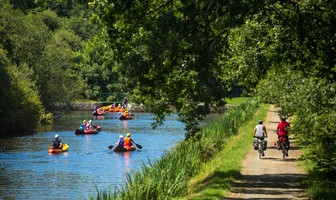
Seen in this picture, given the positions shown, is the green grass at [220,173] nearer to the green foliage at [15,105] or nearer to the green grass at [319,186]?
the green grass at [319,186]

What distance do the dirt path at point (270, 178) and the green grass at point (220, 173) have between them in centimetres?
29

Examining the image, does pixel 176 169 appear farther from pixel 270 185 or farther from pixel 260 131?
pixel 260 131

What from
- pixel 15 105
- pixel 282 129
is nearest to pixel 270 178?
pixel 282 129

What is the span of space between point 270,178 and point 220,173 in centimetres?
175

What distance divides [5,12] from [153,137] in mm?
26593

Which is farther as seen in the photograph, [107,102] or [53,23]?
[53,23]

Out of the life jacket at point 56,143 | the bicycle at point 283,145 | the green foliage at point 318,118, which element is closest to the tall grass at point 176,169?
the bicycle at point 283,145

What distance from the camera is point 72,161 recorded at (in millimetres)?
39062

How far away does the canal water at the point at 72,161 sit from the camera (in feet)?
94.8

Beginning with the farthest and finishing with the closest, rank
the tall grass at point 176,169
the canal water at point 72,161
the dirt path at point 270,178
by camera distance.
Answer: the canal water at point 72,161, the tall grass at point 176,169, the dirt path at point 270,178

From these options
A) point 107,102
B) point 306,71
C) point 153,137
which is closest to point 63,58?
point 107,102

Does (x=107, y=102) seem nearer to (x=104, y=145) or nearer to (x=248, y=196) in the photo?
(x=104, y=145)

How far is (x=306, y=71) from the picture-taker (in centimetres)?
2112

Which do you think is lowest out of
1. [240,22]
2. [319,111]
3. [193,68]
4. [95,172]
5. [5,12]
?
[95,172]
